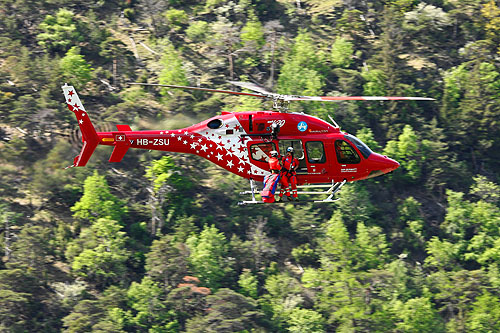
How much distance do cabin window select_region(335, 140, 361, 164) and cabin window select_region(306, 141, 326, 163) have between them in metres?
0.67

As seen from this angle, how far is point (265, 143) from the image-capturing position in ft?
104

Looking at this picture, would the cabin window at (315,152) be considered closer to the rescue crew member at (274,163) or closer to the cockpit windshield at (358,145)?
the cockpit windshield at (358,145)

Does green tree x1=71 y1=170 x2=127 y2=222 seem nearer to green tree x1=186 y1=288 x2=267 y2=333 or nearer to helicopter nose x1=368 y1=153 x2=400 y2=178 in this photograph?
green tree x1=186 y1=288 x2=267 y2=333

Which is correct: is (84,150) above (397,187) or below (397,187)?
above

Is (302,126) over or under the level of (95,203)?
over

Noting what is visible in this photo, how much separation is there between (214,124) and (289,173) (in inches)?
156

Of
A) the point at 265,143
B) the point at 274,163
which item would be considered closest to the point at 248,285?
the point at 265,143

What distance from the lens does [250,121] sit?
31.7m

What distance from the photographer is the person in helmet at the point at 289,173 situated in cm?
3100

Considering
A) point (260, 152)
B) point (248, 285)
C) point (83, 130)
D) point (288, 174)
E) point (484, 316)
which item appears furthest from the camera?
point (248, 285)

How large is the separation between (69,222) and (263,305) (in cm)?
2003

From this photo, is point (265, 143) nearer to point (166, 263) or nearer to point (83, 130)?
point (83, 130)

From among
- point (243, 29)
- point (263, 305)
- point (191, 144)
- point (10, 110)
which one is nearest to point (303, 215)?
point (263, 305)

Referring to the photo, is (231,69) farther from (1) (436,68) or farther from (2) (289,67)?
(1) (436,68)
